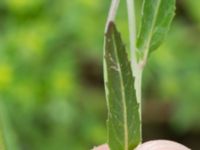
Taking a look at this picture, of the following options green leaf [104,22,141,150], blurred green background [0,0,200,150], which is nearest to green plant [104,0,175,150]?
green leaf [104,22,141,150]

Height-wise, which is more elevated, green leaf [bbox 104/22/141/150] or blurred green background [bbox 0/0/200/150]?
Answer: green leaf [bbox 104/22/141/150]

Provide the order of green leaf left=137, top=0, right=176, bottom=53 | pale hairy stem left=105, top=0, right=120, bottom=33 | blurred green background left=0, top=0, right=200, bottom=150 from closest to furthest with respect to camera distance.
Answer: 1. pale hairy stem left=105, top=0, right=120, bottom=33
2. green leaf left=137, top=0, right=176, bottom=53
3. blurred green background left=0, top=0, right=200, bottom=150

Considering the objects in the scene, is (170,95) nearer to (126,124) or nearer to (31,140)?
(31,140)

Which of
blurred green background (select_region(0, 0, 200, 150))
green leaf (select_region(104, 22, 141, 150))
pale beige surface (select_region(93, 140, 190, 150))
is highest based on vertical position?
green leaf (select_region(104, 22, 141, 150))

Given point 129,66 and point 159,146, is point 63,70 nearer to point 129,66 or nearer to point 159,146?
point 159,146

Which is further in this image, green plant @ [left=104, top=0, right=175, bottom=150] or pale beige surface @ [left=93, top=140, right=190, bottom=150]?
pale beige surface @ [left=93, top=140, right=190, bottom=150]

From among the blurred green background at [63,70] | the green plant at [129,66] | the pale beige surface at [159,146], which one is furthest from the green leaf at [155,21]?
the blurred green background at [63,70]

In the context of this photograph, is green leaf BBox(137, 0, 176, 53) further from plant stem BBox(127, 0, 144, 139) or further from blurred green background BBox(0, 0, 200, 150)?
blurred green background BBox(0, 0, 200, 150)

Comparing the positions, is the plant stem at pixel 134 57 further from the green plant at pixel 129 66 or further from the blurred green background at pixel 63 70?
the blurred green background at pixel 63 70
